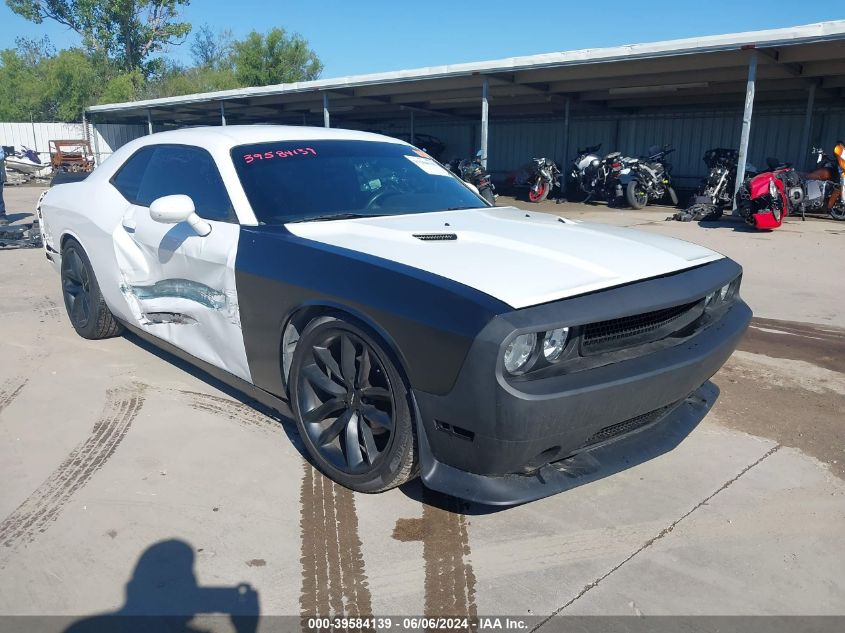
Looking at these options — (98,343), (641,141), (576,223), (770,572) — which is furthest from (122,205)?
(641,141)

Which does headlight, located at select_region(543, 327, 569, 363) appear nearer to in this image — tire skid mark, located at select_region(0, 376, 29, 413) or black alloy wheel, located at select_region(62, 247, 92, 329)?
tire skid mark, located at select_region(0, 376, 29, 413)

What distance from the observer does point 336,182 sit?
11.7ft

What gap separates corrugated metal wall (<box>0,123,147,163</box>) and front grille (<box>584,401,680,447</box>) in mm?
34453

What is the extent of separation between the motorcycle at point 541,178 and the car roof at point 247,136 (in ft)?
45.3

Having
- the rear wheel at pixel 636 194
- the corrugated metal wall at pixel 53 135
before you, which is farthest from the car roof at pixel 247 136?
the corrugated metal wall at pixel 53 135

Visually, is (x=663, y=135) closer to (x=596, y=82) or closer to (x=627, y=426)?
(x=596, y=82)

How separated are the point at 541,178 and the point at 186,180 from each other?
14.7 m

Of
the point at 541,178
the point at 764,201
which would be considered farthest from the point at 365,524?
the point at 541,178

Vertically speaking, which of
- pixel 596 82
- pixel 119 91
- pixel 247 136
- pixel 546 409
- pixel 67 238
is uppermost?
pixel 119 91

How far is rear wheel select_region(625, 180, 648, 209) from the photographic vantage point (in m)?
15.5

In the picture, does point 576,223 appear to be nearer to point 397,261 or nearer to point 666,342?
point 666,342

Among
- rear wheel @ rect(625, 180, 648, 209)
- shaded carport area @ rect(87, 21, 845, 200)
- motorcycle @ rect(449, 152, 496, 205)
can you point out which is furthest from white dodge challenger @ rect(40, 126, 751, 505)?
rear wheel @ rect(625, 180, 648, 209)

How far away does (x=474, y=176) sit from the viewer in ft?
53.1

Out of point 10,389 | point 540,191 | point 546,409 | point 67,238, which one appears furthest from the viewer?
point 540,191
